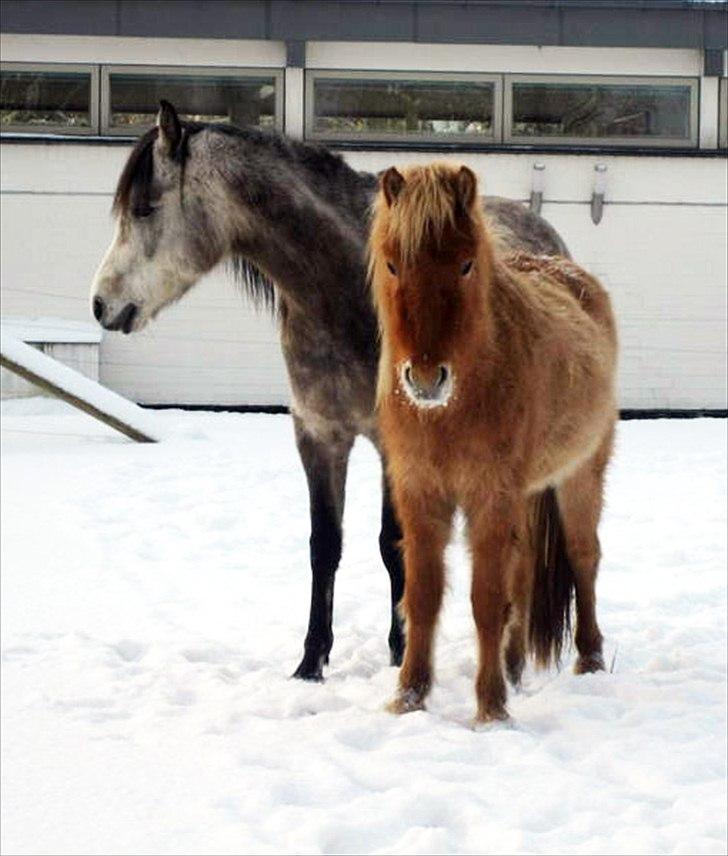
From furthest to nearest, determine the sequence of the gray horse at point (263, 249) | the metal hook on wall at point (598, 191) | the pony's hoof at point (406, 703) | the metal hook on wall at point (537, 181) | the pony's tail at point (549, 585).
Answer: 1. the metal hook on wall at point (598, 191)
2. the metal hook on wall at point (537, 181)
3. the pony's tail at point (549, 585)
4. the gray horse at point (263, 249)
5. the pony's hoof at point (406, 703)

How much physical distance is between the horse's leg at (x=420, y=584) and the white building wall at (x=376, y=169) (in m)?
11.5

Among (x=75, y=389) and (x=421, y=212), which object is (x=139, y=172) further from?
(x=75, y=389)

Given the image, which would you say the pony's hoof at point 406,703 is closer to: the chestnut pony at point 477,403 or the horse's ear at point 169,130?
the chestnut pony at point 477,403

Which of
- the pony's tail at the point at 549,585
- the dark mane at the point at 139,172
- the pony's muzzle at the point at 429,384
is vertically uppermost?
the dark mane at the point at 139,172

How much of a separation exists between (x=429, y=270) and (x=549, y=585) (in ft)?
5.60

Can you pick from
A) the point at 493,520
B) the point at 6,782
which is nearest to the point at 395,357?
the point at 493,520

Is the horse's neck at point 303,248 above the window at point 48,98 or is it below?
below

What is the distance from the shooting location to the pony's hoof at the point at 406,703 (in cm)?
467

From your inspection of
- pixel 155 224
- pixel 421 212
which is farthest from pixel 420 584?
pixel 155 224

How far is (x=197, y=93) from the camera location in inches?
625

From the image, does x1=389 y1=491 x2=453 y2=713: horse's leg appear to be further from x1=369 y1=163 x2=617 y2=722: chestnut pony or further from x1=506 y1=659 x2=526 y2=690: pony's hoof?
x1=506 y1=659 x2=526 y2=690: pony's hoof

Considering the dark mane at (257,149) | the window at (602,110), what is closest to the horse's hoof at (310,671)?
the dark mane at (257,149)

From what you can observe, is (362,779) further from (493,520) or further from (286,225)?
(286,225)

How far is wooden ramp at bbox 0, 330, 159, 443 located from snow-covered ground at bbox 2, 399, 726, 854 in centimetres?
242
